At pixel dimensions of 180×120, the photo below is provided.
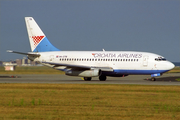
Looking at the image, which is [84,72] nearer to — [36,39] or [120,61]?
[120,61]

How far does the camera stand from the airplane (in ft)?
131

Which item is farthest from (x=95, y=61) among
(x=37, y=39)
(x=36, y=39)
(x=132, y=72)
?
(x=36, y=39)

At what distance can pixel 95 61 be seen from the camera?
1661 inches

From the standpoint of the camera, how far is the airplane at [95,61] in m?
39.9

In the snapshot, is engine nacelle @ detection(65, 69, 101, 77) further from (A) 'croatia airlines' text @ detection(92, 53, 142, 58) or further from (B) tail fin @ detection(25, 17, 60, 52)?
(B) tail fin @ detection(25, 17, 60, 52)

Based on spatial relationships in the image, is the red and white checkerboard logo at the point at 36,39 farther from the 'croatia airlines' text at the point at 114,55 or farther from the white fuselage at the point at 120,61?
the 'croatia airlines' text at the point at 114,55

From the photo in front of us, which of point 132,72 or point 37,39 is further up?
point 37,39

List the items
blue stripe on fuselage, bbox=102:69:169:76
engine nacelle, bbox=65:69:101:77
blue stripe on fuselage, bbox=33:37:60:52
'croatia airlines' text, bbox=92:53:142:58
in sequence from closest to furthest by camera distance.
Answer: engine nacelle, bbox=65:69:101:77, blue stripe on fuselage, bbox=102:69:169:76, 'croatia airlines' text, bbox=92:53:142:58, blue stripe on fuselage, bbox=33:37:60:52

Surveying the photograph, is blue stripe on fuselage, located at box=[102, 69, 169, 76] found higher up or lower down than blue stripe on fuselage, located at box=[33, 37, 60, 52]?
lower down

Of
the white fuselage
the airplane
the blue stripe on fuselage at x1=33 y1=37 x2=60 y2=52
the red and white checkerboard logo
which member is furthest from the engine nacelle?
the red and white checkerboard logo

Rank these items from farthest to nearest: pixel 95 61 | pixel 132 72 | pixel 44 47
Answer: pixel 44 47, pixel 95 61, pixel 132 72

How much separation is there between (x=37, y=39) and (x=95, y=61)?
10066 millimetres

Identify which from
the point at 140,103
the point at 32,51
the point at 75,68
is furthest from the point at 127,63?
the point at 140,103

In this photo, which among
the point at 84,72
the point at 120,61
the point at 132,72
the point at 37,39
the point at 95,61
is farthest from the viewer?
the point at 37,39
